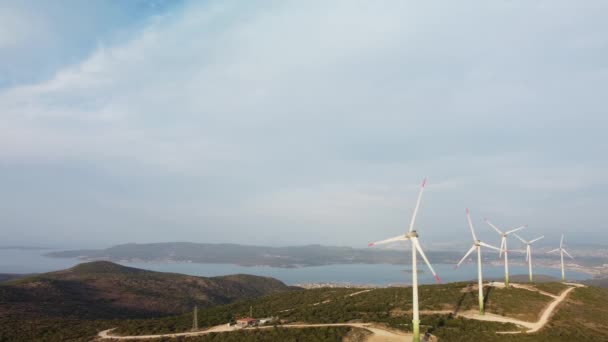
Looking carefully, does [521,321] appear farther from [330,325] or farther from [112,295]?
[112,295]

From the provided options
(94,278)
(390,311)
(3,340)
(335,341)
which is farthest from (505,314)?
(94,278)

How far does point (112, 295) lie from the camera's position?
12575 cm

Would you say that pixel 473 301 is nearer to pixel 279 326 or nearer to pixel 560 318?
pixel 560 318

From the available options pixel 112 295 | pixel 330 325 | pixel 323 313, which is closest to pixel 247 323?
pixel 323 313

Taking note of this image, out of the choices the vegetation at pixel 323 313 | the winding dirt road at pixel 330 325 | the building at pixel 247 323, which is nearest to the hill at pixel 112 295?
the vegetation at pixel 323 313

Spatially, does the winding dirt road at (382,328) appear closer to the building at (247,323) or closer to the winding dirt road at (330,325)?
the winding dirt road at (330,325)

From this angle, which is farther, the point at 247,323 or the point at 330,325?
the point at 247,323

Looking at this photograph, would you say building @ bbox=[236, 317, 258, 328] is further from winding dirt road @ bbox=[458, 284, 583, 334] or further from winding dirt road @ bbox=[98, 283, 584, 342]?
winding dirt road @ bbox=[458, 284, 583, 334]

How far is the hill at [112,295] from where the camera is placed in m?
99.1

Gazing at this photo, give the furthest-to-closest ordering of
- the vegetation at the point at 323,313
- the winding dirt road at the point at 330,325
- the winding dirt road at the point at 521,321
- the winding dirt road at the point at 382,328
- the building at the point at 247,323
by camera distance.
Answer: the building at the point at 247,323 → the winding dirt road at the point at 521,321 → the vegetation at the point at 323,313 → the winding dirt road at the point at 382,328 → the winding dirt road at the point at 330,325

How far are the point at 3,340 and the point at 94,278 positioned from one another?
95.7 metres

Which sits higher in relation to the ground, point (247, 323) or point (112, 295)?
point (247, 323)

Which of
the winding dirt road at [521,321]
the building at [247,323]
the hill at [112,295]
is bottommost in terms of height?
the hill at [112,295]

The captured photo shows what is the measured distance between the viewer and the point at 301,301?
83.6 m
